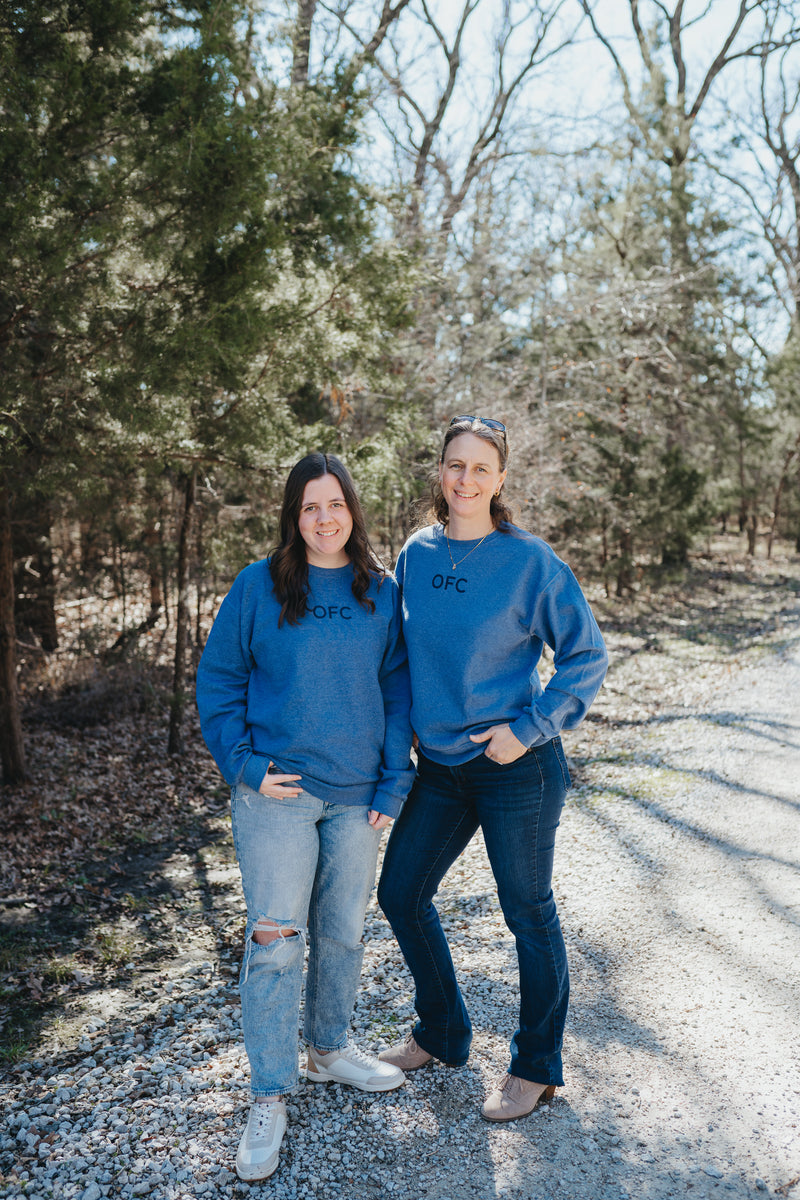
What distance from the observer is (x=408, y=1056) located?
9.46 feet

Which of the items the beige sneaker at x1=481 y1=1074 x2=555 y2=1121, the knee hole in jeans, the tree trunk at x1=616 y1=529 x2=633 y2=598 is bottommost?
the beige sneaker at x1=481 y1=1074 x2=555 y2=1121

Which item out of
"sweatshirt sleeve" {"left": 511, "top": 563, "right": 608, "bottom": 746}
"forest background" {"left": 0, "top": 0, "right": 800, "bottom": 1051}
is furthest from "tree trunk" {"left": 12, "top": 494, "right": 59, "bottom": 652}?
"sweatshirt sleeve" {"left": 511, "top": 563, "right": 608, "bottom": 746}

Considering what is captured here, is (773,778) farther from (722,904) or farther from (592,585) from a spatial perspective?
(592,585)

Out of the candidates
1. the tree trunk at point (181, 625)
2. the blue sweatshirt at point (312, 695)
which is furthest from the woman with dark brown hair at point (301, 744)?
the tree trunk at point (181, 625)

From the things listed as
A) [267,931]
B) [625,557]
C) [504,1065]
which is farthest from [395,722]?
[625,557]

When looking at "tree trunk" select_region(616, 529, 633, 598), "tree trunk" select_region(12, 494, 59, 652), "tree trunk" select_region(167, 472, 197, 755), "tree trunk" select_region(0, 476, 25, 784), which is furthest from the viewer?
"tree trunk" select_region(616, 529, 633, 598)

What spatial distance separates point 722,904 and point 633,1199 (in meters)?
2.19

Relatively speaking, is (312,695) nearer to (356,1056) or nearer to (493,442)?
(493,442)

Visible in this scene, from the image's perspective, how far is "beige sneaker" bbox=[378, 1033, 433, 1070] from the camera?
2.88 meters

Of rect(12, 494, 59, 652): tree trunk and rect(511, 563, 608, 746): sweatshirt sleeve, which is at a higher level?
rect(511, 563, 608, 746): sweatshirt sleeve

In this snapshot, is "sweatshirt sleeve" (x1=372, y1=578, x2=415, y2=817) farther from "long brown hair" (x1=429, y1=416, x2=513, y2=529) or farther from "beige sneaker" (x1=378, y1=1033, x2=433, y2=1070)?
"beige sneaker" (x1=378, y1=1033, x2=433, y2=1070)

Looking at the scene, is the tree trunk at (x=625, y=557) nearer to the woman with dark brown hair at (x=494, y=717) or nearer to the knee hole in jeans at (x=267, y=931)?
the woman with dark brown hair at (x=494, y=717)

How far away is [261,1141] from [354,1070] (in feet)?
1.34

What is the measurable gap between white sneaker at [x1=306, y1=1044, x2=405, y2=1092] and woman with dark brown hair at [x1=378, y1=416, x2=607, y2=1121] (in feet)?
1.10
